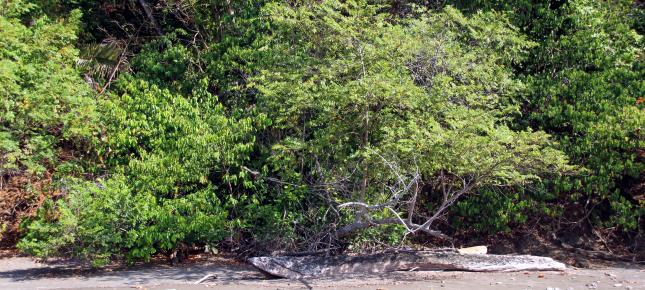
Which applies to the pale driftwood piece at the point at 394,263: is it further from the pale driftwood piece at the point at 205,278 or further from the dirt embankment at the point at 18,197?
the dirt embankment at the point at 18,197

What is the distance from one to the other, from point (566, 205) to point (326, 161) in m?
4.48

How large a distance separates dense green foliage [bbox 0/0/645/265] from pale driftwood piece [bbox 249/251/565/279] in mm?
511

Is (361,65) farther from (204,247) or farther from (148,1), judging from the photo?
(148,1)

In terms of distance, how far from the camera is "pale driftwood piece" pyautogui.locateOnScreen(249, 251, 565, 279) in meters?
10.0

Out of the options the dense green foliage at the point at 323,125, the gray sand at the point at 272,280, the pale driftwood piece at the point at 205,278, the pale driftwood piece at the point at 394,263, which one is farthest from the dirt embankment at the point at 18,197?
the pale driftwood piece at the point at 394,263

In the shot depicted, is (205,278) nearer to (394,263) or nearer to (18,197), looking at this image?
(394,263)

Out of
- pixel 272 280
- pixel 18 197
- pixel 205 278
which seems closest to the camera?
pixel 272 280

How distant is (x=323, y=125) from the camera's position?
1061cm

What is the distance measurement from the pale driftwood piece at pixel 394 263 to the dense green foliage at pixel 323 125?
0.51 metres

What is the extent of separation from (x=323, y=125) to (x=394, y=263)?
2.23m

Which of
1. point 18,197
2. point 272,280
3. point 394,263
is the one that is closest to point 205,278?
point 272,280

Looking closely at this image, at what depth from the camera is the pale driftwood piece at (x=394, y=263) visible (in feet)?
33.0

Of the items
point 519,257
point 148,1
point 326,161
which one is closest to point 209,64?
point 148,1

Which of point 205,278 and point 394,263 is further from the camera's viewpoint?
point 394,263
